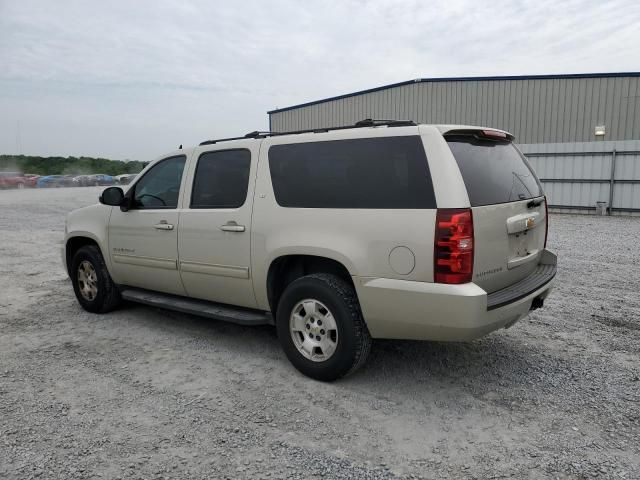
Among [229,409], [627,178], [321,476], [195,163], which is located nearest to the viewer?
[321,476]

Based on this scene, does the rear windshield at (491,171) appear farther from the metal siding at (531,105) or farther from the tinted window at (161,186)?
the metal siding at (531,105)

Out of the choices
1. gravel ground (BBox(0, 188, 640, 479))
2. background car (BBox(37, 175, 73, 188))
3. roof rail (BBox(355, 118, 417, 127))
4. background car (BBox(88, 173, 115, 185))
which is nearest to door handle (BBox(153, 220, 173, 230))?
gravel ground (BBox(0, 188, 640, 479))

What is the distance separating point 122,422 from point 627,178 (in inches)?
630

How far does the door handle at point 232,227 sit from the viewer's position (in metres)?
4.02

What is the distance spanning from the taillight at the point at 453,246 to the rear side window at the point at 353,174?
0.49 feet

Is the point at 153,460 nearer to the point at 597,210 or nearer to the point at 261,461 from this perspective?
the point at 261,461

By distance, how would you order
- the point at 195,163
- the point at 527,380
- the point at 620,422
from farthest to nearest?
the point at 195,163 < the point at 527,380 < the point at 620,422

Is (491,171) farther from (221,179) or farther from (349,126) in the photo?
(221,179)

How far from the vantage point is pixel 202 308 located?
14.4 ft

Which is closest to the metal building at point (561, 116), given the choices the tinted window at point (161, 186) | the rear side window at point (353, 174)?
the rear side window at point (353, 174)

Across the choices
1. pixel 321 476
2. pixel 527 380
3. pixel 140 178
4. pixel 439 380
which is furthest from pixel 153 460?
pixel 140 178

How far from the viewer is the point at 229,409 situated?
3.25 m

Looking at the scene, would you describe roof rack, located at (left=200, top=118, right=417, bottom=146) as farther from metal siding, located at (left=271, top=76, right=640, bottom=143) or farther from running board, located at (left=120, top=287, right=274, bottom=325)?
metal siding, located at (left=271, top=76, right=640, bottom=143)

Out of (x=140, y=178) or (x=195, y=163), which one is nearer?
(x=195, y=163)
